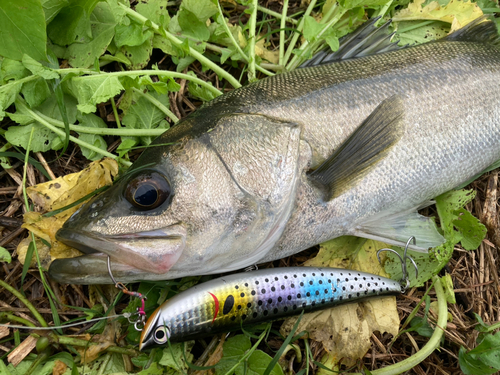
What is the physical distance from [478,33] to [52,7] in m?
3.02

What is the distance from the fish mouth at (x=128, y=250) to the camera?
173 centimetres

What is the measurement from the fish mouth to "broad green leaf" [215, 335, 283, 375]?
2.56 ft

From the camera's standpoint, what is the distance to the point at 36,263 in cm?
235

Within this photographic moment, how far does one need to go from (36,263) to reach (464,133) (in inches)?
115

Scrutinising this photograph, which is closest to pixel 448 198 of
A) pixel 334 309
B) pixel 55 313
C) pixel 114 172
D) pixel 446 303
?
pixel 446 303

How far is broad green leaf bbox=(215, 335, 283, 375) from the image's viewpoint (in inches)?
85.3

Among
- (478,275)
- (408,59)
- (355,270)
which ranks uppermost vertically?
(408,59)

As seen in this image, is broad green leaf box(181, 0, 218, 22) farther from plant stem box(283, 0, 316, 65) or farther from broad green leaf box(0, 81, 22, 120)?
broad green leaf box(0, 81, 22, 120)

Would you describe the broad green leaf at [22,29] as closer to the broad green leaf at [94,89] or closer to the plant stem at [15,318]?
the broad green leaf at [94,89]

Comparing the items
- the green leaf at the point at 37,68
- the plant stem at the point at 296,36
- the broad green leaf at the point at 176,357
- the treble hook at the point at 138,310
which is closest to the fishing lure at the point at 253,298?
the treble hook at the point at 138,310

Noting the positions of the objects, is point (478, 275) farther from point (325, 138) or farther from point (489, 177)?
point (325, 138)

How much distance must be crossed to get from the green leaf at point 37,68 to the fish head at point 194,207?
0.86 meters

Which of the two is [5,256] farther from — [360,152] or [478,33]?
[478,33]

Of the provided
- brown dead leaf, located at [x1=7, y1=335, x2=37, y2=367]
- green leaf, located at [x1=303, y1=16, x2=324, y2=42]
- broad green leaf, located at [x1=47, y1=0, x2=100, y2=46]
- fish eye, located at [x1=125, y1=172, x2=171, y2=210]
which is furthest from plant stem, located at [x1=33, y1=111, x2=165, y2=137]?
brown dead leaf, located at [x1=7, y1=335, x2=37, y2=367]
